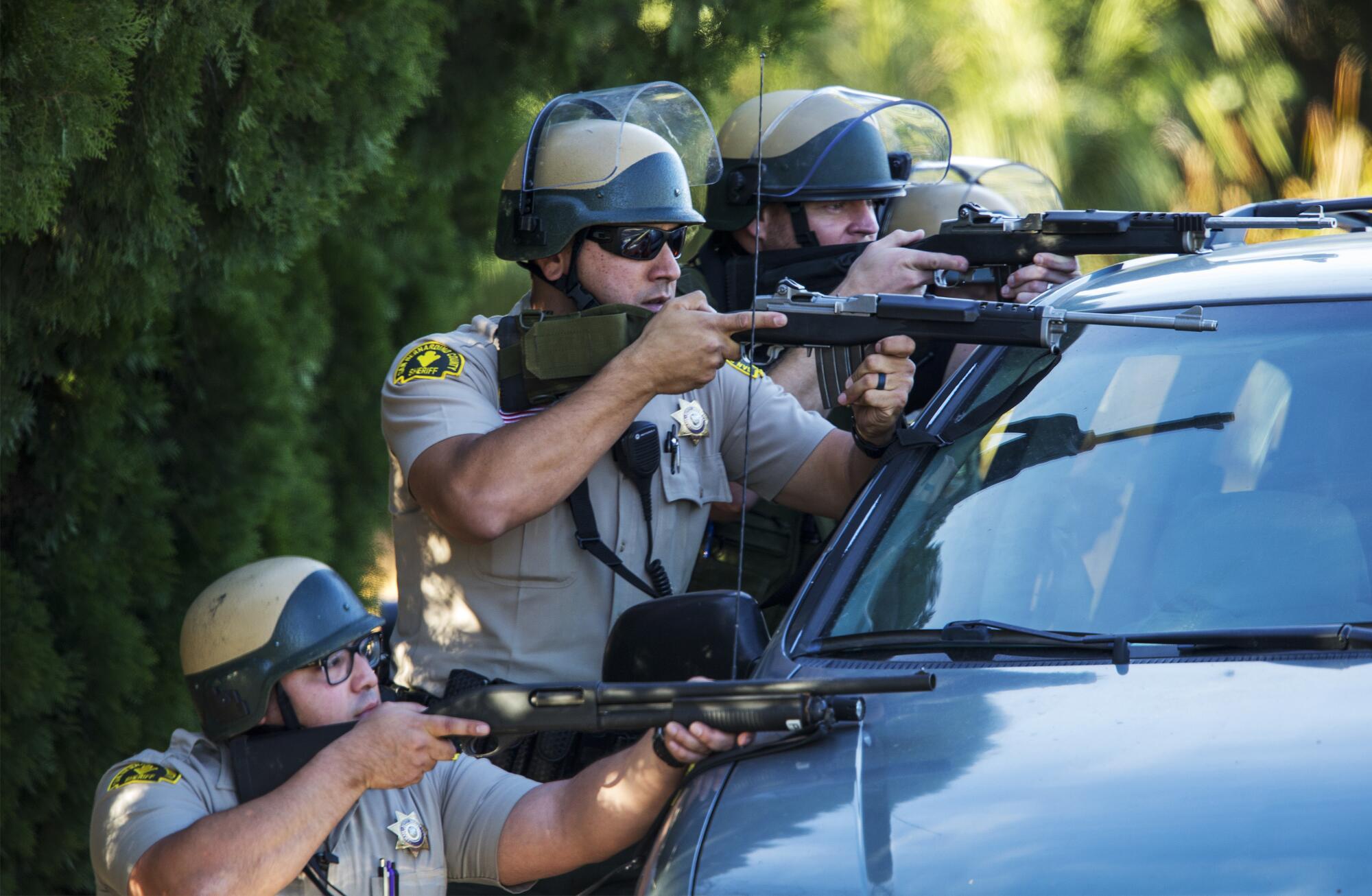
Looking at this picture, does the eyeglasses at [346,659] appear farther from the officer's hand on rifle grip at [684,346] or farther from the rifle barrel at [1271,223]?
the rifle barrel at [1271,223]

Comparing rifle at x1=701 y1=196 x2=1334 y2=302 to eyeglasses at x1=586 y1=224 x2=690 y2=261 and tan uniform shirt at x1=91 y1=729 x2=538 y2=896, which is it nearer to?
Answer: eyeglasses at x1=586 y1=224 x2=690 y2=261

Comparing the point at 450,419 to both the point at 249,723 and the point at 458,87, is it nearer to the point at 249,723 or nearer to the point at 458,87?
the point at 249,723

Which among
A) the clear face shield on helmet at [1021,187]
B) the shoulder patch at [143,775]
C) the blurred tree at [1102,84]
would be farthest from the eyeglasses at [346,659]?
the blurred tree at [1102,84]

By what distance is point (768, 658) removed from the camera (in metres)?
2.82

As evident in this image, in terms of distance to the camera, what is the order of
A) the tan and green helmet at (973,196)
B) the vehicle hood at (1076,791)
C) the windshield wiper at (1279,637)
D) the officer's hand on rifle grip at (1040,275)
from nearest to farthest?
the vehicle hood at (1076,791) < the windshield wiper at (1279,637) < the officer's hand on rifle grip at (1040,275) < the tan and green helmet at (973,196)

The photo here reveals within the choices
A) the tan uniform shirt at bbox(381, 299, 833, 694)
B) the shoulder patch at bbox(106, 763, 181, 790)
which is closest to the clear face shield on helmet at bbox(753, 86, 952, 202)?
the tan uniform shirt at bbox(381, 299, 833, 694)

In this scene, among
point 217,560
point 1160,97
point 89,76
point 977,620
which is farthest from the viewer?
point 1160,97

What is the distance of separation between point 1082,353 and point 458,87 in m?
3.30

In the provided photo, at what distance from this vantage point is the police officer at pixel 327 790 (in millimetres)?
2846

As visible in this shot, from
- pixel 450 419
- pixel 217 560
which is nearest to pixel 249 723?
pixel 450 419

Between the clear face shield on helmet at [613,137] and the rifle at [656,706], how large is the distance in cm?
159

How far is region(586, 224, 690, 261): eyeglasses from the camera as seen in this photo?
12.9ft

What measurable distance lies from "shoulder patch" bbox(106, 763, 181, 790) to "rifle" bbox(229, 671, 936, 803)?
128 millimetres

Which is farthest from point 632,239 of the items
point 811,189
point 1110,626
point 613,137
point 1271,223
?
point 1110,626
